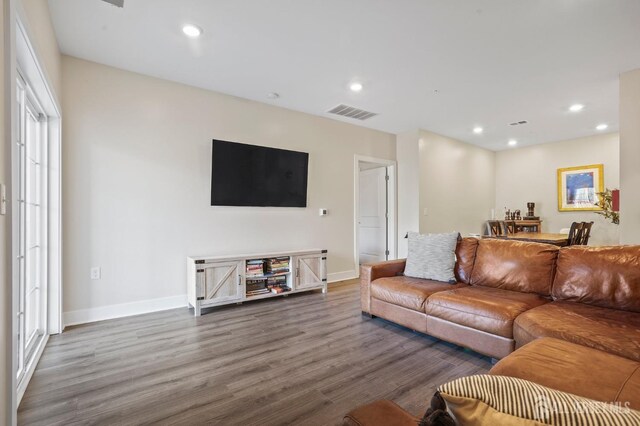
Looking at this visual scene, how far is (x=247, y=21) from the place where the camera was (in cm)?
254

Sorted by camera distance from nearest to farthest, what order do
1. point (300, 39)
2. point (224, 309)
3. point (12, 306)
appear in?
point (12, 306) < point (300, 39) < point (224, 309)

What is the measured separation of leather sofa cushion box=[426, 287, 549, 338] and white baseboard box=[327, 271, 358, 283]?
7.99 feet

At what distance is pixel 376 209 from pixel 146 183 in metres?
4.17

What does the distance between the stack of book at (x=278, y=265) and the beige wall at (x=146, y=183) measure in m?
0.33

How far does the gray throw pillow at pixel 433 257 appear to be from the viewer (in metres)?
3.10

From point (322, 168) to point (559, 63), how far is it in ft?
10.0

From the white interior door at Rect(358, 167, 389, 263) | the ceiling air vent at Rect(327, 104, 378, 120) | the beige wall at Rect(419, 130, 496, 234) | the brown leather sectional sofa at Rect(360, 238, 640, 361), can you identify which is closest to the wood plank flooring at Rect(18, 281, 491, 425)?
the brown leather sectional sofa at Rect(360, 238, 640, 361)

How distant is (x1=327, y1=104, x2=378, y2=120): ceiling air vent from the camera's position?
453cm

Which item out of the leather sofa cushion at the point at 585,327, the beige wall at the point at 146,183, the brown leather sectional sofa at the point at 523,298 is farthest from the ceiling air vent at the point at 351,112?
the leather sofa cushion at the point at 585,327

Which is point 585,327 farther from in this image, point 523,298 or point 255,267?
point 255,267

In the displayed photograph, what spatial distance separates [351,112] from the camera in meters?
4.70

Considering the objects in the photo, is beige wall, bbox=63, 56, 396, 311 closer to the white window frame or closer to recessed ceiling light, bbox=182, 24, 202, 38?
the white window frame

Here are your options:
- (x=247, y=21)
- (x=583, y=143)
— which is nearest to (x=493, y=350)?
(x=247, y=21)

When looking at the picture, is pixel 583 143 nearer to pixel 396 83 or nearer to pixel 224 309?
pixel 396 83
